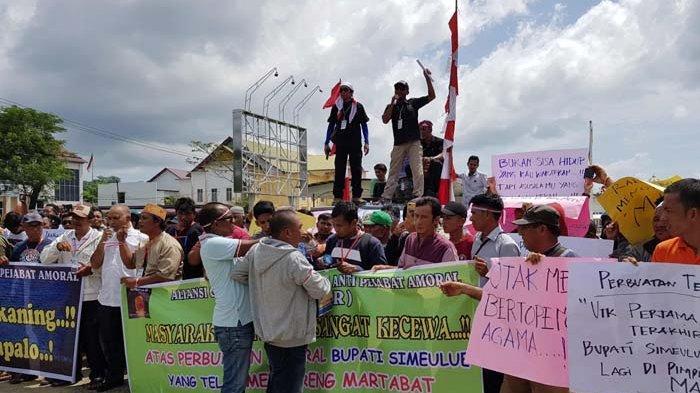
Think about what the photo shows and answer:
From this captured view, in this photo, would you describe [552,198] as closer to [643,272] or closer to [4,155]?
[643,272]

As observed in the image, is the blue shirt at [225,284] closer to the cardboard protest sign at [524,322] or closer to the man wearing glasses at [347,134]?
the cardboard protest sign at [524,322]

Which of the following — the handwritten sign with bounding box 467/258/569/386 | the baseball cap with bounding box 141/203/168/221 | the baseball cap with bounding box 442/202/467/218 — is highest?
the baseball cap with bounding box 141/203/168/221

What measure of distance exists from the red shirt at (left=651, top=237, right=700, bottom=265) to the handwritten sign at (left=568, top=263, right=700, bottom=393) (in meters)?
0.24

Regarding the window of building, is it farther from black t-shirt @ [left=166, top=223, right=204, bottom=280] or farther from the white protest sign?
the white protest sign

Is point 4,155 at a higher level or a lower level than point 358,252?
higher

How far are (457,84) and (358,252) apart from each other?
4207 millimetres

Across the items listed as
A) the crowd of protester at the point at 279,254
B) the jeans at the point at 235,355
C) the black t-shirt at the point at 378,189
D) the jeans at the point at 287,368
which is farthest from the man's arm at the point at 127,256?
the black t-shirt at the point at 378,189

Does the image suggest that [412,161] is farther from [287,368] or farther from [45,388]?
[45,388]

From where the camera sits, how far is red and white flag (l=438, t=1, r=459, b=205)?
307 inches

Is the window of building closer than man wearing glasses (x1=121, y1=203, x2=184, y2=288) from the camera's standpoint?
No

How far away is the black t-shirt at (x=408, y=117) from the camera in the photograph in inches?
336

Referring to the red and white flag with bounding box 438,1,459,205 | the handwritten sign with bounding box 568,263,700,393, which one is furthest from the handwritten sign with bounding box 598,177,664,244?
the red and white flag with bounding box 438,1,459,205

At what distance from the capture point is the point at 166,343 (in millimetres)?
5270

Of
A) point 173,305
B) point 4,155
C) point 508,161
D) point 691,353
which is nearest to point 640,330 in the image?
point 691,353
